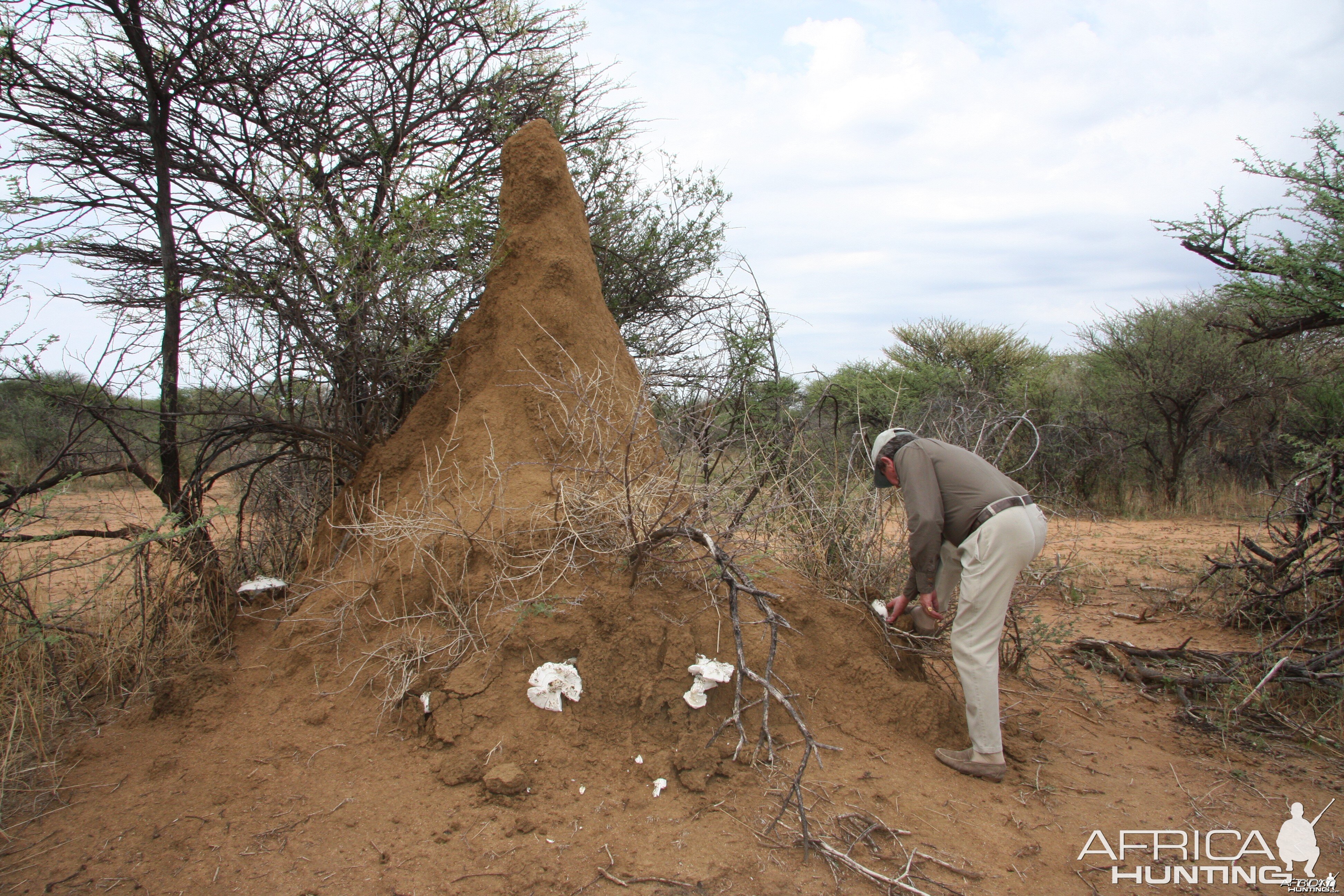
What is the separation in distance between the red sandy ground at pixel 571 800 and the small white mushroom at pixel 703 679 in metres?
0.05

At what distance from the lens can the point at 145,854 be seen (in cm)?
251

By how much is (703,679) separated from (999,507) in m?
1.45

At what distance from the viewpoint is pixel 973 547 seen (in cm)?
322

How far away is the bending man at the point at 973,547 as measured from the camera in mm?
3174

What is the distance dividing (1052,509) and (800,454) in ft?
5.16

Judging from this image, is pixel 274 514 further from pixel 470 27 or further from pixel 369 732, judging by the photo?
pixel 470 27

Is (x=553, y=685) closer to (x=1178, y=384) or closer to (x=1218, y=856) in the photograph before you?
(x=1218, y=856)

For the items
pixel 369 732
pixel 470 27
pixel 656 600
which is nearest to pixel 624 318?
pixel 470 27

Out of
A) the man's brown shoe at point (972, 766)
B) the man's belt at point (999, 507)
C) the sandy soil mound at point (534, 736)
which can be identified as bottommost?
the man's brown shoe at point (972, 766)

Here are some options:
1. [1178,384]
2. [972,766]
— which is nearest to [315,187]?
[972,766]

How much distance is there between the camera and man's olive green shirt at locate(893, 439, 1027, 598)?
3.24 metres

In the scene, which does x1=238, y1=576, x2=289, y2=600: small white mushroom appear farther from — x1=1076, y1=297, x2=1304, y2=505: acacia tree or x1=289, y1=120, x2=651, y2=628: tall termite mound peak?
x1=1076, y1=297, x2=1304, y2=505: acacia tree

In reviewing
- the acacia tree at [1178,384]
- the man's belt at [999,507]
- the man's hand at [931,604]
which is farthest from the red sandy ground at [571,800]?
the acacia tree at [1178,384]

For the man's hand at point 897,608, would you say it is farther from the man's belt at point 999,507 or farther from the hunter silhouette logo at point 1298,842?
the hunter silhouette logo at point 1298,842
